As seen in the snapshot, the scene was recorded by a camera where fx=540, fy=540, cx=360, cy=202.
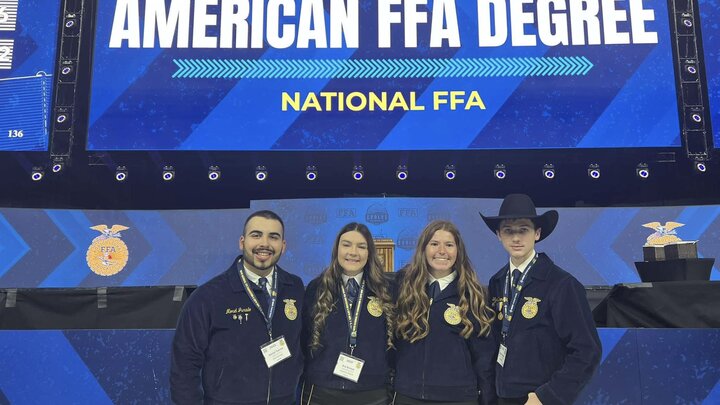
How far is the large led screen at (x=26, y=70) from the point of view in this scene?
5906mm

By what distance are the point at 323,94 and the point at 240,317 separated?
4013 mm

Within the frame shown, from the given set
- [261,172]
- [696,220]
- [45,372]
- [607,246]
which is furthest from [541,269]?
[696,220]

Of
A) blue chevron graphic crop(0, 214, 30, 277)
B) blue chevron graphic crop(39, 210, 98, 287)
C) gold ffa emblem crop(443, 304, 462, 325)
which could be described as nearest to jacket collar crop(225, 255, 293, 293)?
gold ffa emblem crop(443, 304, 462, 325)

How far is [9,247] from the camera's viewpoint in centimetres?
689

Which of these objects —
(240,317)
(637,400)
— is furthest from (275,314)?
(637,400)

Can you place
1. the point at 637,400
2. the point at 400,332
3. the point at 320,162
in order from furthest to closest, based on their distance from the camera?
the point at 320,162, the point at 637,400, the point at 400,332

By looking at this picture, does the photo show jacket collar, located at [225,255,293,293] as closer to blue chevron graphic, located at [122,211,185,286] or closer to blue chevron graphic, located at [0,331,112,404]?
blue chevron graphic, located at [0,331,112,404]

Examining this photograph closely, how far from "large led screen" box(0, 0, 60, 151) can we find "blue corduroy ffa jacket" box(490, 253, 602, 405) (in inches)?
222

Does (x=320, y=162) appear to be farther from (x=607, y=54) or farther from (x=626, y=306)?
(x=626, y=306)

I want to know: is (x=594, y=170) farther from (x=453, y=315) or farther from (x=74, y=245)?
(x=74, y=245)

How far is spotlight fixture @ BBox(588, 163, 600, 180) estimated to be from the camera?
20.8 ft

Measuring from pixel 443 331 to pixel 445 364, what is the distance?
14 cm

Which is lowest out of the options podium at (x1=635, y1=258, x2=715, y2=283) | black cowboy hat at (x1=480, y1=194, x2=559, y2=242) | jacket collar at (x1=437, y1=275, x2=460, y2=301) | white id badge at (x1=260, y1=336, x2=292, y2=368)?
white id badge at (x1=260, y1=336, x2=292, y2=368)

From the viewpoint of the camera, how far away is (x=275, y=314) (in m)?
2.46
